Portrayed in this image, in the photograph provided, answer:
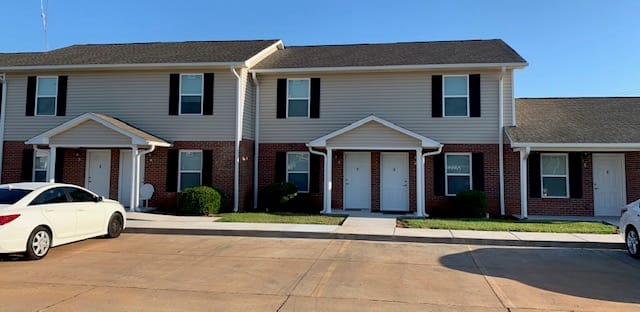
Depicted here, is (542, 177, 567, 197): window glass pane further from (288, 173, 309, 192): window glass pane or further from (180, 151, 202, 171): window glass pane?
(180, 151, 202, 171): window glass pane

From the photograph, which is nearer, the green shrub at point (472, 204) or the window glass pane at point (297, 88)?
the green shrub at point (472, 204)

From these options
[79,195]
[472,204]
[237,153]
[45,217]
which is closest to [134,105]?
[237,153]

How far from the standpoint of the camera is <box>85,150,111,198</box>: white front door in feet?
52.0

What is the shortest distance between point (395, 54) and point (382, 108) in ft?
9.09

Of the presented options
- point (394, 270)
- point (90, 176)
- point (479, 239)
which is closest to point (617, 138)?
point (479, 239)

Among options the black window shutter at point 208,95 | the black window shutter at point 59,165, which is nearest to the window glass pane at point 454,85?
the black window shutter at point 208,95

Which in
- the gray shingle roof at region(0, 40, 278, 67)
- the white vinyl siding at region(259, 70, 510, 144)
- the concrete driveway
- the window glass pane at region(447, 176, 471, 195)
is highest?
the gray shingle roof at region(0, 40, 278, 67)

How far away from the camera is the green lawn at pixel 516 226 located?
1125 cm

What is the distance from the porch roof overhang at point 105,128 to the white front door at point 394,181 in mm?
7985

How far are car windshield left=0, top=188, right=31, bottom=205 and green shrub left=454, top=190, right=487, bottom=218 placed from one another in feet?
39.7

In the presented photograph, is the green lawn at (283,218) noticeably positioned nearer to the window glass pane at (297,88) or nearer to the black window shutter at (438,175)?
the black window shutter at (438,175)

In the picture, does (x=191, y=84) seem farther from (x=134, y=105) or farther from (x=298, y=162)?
(x=298, y=162)

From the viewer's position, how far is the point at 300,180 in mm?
16047

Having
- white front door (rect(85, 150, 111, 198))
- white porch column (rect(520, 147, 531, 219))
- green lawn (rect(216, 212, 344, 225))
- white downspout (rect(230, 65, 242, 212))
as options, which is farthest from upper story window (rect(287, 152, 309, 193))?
white porch column (rect(520, 147, 531, 219))
